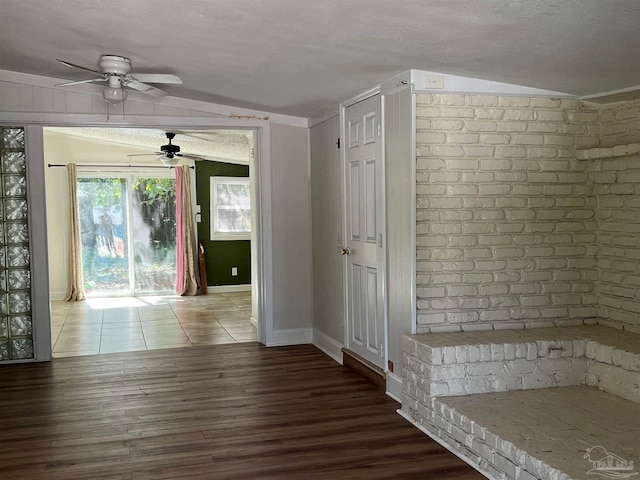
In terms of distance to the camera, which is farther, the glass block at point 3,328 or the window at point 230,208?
the window at point 230,208

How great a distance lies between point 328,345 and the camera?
560 centimetres

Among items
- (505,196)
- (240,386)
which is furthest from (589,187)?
(240,386)

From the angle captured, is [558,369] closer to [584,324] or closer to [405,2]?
[584,324]

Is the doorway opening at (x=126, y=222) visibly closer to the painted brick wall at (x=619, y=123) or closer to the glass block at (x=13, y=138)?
the glass block at (x=13, y=138)

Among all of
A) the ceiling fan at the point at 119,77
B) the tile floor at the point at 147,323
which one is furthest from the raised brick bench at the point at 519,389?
the tile floor at the point at 147,323

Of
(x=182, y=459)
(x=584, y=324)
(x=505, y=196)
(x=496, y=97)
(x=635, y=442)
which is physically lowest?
(x=182, y=459)

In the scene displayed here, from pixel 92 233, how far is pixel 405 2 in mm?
8274

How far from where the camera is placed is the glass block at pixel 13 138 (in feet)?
17.8

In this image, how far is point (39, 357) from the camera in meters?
5.52

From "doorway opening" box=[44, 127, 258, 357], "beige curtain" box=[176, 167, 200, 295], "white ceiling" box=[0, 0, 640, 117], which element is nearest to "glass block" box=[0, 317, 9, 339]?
"white ceiling" box=[0, 0, 640, 117]

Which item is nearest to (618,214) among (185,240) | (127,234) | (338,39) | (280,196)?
(338,39)

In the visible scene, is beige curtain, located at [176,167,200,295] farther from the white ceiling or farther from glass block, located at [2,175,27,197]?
the white ceiling

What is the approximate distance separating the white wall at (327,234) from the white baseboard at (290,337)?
120 mm

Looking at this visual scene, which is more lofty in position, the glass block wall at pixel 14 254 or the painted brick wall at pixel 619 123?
the painted brick wall at pixel 619 123
